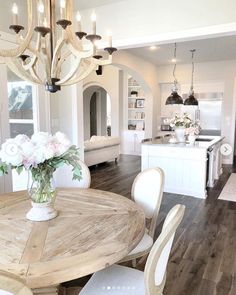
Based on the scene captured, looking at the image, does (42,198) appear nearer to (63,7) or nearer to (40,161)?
(40,161)

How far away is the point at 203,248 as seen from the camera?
9.72 ft

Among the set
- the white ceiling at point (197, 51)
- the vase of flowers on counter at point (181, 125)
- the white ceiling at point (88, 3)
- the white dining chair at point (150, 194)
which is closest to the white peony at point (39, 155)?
the white dining chair at point (150, 194)

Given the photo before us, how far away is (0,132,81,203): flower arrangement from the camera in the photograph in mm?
1616

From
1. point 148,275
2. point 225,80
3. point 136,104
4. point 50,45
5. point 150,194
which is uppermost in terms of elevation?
point 225,80

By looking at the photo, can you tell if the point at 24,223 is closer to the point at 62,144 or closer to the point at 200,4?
the point at 62,144

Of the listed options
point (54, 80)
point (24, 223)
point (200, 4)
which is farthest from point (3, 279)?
point (200, 4)

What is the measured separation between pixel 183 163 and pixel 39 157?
3.70m

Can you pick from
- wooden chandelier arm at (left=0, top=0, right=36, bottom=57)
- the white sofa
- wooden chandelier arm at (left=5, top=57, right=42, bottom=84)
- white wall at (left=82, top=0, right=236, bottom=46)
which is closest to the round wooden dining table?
wooden chandelier arm at (left=5, top=57, right=42, bottom=84)

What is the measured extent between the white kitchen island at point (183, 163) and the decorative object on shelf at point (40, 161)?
11.1 feet

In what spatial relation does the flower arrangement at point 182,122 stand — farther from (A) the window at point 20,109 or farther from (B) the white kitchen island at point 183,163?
(A) the window at point 20,109

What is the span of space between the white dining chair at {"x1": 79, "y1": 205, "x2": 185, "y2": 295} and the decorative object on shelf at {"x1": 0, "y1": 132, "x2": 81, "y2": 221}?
0.52 metres

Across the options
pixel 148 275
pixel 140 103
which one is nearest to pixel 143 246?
pixel 148 275

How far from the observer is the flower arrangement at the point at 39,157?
63.6 inches

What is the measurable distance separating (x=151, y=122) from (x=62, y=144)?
6783 millimetres
